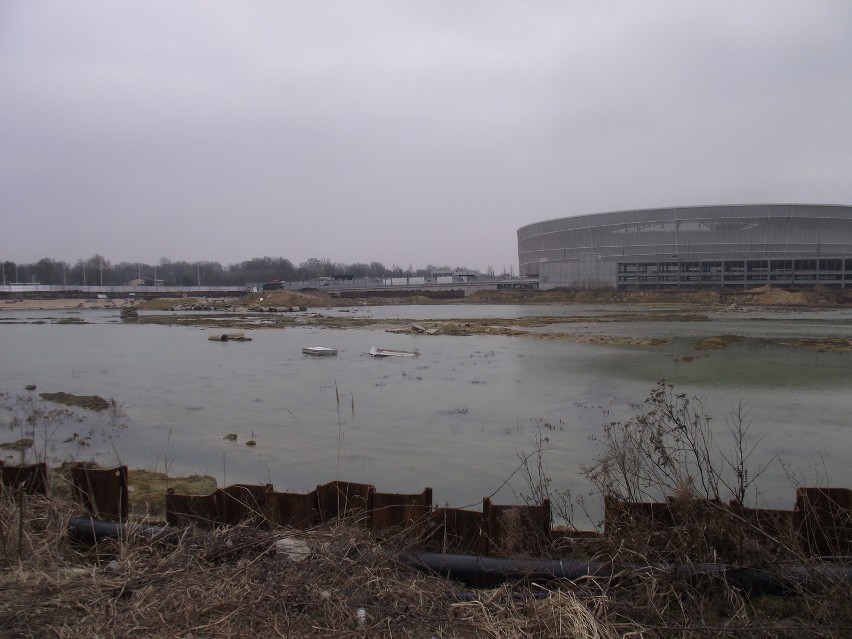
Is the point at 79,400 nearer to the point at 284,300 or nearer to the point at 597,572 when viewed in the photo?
the point at 597,572

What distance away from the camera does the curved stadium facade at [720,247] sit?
7612cm

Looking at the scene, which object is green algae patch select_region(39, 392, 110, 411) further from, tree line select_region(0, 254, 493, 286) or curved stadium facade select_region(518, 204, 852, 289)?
tree line select_region(0, 254, 493, 286)

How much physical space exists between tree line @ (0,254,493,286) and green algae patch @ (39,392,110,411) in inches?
4306

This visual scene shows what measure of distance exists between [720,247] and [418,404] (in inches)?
3039

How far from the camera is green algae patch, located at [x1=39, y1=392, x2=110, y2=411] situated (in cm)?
1190

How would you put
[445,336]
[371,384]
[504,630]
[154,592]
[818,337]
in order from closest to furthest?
[504,630], [154,592], [371,384], [818,337], [445,336]

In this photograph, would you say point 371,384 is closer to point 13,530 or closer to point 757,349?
point 13,530

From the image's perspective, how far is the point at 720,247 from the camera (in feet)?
259

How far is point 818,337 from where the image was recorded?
87.5ft

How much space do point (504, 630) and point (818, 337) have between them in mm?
28746

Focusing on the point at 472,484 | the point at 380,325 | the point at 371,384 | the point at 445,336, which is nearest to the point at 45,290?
the point at 380,325

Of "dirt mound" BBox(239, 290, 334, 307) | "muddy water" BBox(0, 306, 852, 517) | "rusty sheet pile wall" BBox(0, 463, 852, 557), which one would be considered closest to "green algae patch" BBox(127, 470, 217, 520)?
"muddy water" BBox(0, 306, 852, 517)

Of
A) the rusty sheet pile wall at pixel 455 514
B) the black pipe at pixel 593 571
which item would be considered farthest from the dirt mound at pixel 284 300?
the black pipe at pixel 593 571

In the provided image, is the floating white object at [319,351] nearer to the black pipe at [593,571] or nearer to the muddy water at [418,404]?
the muddy water at [418,404]
